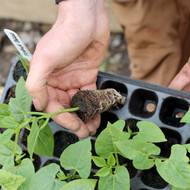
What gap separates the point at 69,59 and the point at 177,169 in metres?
0.42

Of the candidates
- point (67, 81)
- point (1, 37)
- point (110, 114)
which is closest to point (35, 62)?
point (67, 81)

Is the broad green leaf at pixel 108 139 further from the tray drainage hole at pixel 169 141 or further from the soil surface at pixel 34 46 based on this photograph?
the soil surface at pixel 34 46

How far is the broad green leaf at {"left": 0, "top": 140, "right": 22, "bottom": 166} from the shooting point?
0.67m

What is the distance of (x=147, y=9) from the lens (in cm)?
124

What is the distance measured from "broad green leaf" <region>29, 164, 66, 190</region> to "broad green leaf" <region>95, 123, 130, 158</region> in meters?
0.11

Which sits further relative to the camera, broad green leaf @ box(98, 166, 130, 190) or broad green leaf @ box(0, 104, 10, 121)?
broad green leaf @ box(0, 104, 10, 121)

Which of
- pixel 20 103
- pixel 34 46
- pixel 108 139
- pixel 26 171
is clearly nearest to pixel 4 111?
pixel 20 103

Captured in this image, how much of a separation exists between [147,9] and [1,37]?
110cm

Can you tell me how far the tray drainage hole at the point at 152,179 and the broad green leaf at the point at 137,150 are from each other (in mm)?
194

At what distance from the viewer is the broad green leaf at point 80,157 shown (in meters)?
0.59

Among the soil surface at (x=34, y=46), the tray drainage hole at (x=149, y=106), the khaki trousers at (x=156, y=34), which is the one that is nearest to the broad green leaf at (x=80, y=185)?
the tray drainage hole at (x=149, y=106)

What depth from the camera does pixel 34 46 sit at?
1908 mm

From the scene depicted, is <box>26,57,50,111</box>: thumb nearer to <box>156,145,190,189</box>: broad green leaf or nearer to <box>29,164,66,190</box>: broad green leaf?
<box>29,164,66,190</box>: broad green leaf

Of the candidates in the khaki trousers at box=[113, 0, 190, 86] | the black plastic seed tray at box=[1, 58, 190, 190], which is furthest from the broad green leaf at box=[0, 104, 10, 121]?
the khaki trousers at box=[113, 0, 190, 86]
